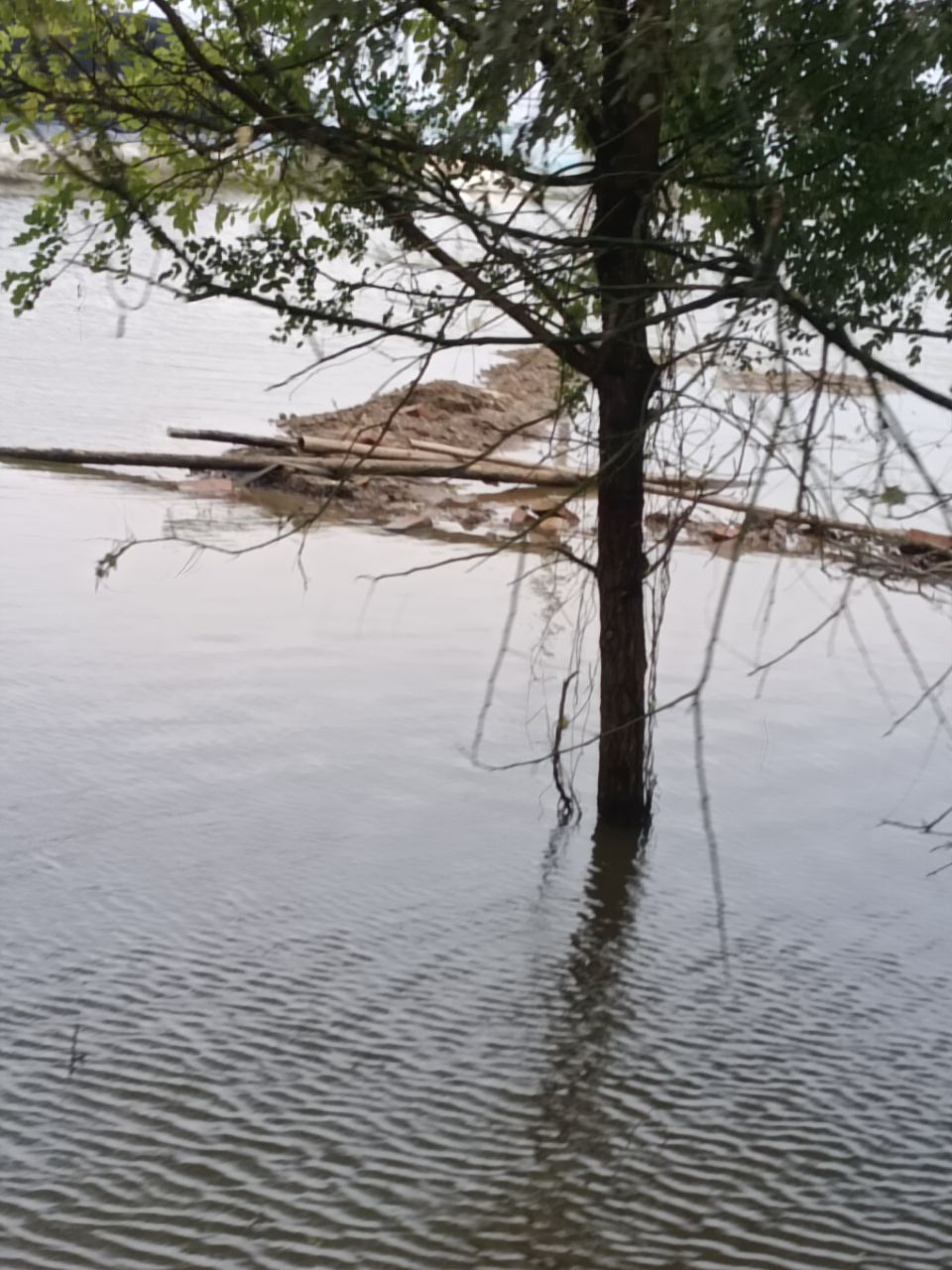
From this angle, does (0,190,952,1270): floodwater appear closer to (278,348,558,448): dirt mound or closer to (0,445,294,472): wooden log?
(0,445,294,472): wooden log

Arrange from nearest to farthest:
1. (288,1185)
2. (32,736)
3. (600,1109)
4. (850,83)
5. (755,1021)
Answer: (288,1185) → (850,83) → (600,1109) → (755,1021) → (32,736)

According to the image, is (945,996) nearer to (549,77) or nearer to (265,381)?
(549,77)

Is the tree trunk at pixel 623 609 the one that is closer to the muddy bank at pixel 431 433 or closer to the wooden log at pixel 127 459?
the muddy bank at pixel 431 433

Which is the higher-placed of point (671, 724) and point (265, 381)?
point (265, 381)

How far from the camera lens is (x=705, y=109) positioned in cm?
556

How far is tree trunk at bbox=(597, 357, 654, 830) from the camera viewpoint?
636cm

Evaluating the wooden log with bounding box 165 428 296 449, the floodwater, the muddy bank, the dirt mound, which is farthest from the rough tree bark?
the dirt mound

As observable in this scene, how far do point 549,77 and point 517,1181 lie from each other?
284 centimetres

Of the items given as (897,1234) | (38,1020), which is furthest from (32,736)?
(897,1234)

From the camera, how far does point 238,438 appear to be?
15.2 meters

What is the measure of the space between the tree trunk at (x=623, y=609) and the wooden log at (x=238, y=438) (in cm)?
865

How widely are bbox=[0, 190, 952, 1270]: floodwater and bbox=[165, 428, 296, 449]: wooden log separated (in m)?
4.84

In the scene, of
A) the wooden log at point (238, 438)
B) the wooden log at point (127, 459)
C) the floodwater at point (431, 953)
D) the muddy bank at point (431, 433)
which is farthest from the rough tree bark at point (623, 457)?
the wooden log at point (238, 438)

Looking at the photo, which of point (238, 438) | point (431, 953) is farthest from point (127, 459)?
point (431, 953)
